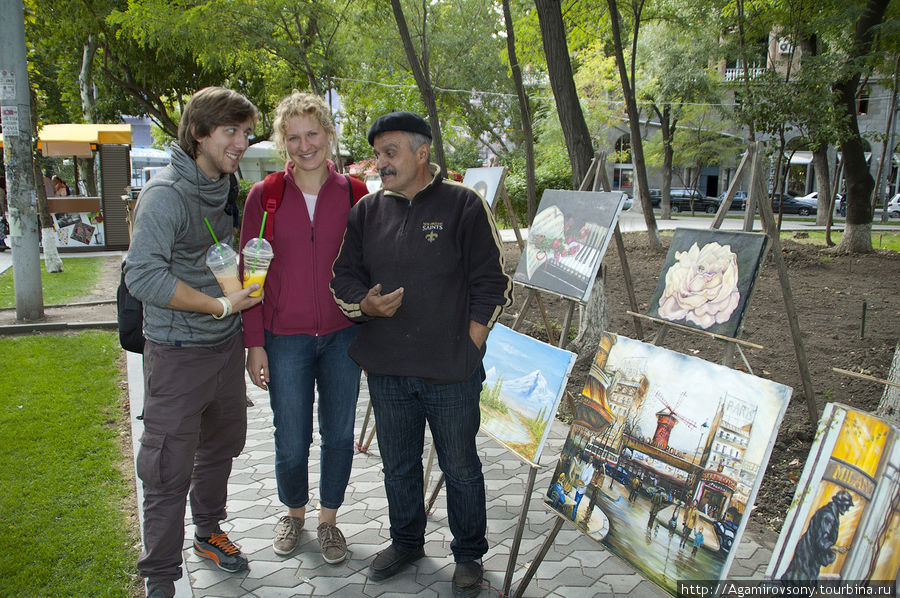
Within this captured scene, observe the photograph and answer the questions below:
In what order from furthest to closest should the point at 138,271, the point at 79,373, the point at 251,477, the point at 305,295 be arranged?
the point at 79,373 → the point at 251,477 → the point at 305,295 → the point at 138,271

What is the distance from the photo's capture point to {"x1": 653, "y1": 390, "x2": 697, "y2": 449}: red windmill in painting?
7.72 feet

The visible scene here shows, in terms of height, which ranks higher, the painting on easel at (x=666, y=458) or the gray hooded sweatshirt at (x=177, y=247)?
the gray hooded sweatshirt at (x=177, y=247)

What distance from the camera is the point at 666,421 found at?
2381mm

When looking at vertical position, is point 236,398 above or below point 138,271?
below

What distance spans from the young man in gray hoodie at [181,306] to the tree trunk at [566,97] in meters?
3.76

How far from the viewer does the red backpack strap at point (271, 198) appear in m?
2.73

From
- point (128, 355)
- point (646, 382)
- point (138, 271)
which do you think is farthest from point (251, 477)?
point (128, 355)

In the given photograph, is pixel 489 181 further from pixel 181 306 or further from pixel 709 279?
pixel 181 306

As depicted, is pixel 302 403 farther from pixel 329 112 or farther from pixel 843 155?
pixel 843 155

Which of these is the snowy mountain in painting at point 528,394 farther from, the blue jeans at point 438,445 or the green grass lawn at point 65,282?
the green grass lawn at point 65,282

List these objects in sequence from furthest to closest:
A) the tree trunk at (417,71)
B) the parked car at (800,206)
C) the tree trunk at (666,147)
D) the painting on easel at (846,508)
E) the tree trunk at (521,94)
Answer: the parked car at (800,206)
the tree trunk at (666,147)
the tree trunk at (521,94)
the tree trunk at (417,71)
the painting on easel at (846,508)

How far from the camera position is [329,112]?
9.53 ft

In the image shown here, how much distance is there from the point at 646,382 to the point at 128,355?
5.72m

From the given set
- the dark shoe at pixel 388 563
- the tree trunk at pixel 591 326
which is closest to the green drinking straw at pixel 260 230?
the dark shoe at pixel 388 563
